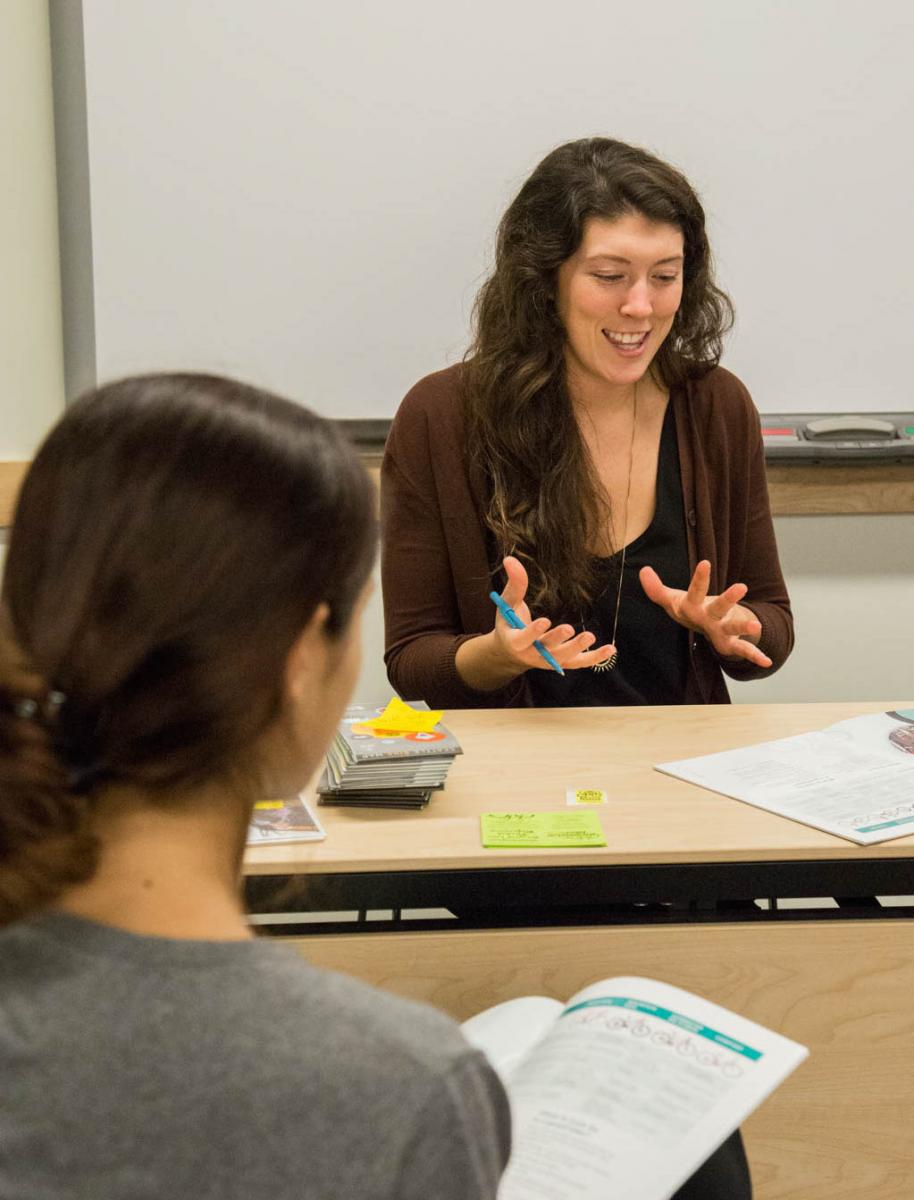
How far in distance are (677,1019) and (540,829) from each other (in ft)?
1.12

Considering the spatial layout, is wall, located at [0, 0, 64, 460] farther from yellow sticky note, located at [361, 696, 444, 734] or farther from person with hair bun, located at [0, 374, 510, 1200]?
person with hair bun, located at [0, 374, 510, 1200]

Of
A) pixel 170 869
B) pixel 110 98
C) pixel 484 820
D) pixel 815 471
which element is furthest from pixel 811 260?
pixel 170 869

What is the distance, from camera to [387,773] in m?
1.41

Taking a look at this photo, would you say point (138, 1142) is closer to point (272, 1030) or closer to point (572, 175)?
point (272, 1030)

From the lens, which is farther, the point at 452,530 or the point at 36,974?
the point at 452,530

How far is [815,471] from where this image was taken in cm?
261

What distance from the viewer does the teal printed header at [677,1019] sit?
979 millimetres

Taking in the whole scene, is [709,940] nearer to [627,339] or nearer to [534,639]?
[534,639]

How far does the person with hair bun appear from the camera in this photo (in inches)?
22.3

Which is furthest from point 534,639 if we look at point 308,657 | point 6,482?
point 6,482

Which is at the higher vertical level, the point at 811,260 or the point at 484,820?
the point at 811,260

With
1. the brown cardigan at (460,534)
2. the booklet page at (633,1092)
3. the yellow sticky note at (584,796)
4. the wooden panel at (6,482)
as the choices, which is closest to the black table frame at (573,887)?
the yellow sticky note at (584,796)

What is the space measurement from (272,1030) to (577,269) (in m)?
1.58

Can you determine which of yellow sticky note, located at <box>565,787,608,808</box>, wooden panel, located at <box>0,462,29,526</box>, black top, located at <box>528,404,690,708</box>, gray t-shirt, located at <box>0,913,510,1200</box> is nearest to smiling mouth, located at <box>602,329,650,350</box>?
black top, located at <box>528,404,690,708</box>
